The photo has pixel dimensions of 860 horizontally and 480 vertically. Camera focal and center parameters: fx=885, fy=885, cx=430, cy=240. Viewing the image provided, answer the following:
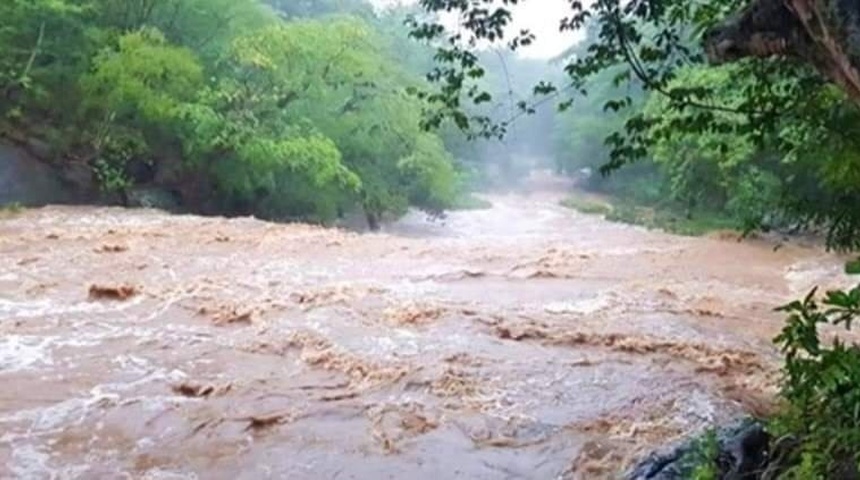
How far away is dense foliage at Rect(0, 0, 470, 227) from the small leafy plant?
1440cm

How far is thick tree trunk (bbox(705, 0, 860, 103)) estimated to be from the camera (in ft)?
7.97

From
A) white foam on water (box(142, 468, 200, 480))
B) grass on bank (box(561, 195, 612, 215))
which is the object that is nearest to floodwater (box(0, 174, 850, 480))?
white foam on water (box(142, 468, 200, 480))

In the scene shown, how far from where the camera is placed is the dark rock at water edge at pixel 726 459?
330 centimetres

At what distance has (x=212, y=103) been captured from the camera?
1659cm

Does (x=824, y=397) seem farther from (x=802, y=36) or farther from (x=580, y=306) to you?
(x=580, y=306)

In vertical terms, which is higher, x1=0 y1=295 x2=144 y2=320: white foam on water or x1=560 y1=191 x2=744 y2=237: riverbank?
x1=0 y1=295 x2=144 y2=320: white foam on water

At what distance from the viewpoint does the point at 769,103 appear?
395 centimetres

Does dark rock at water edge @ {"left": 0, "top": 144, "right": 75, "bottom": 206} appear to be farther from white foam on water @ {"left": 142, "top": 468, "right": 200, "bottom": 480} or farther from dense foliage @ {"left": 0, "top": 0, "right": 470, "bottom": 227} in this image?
white foam on water @ {"left": 142, "top": 468, "right": 200, "bottom": 480}

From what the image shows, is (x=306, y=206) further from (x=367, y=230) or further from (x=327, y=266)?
(x=327, y=266)

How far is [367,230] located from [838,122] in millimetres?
17803

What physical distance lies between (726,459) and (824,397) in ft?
2.11

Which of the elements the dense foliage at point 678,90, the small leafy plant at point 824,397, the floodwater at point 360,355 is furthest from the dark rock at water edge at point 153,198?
the small leafy plant at point 824,397

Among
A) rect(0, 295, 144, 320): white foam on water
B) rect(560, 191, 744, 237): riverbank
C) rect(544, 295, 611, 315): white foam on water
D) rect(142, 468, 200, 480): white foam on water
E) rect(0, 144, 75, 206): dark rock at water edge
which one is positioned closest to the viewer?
rect(142, 468, 200, 480): white foam on water

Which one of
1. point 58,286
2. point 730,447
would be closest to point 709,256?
point 58,286
